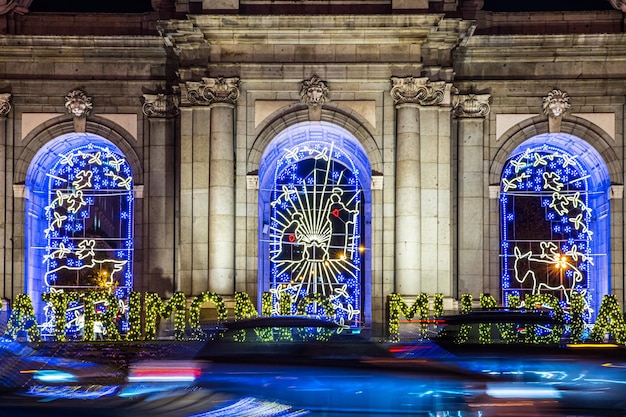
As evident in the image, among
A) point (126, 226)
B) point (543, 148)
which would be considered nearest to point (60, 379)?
point (126, 226)

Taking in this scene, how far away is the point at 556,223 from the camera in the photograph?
35562mm

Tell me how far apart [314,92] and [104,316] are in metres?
8.55

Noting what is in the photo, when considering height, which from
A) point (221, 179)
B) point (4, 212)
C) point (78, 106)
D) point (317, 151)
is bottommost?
point (4, 212)

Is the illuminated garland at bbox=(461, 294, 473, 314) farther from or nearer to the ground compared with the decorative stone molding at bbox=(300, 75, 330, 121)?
nearer to the ground

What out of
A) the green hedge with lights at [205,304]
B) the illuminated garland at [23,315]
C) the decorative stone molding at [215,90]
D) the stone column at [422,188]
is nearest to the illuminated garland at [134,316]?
the green hedge with lights at [205,304]

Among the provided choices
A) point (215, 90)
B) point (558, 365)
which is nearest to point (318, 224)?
point (215, 90)

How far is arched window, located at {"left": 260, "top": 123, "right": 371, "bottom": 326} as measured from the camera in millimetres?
→ 34125

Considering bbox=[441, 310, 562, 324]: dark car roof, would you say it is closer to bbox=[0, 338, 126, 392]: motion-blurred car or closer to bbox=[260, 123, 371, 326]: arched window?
bbox=[0, 338, 126, 392]: motion-blurred car

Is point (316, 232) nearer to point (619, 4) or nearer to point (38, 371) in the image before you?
point (619, 4)

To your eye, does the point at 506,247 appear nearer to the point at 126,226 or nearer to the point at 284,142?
the point at 284,142

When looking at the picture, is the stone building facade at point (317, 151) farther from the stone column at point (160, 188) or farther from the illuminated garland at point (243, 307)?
the illuminated garland at point (243, 307)

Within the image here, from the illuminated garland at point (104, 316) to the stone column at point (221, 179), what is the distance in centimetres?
303

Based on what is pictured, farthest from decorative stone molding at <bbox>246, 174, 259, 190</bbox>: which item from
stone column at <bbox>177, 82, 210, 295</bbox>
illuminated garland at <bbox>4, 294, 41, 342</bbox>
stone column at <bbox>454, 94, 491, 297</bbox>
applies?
illuminated garland at <bbox>4, 294, 41, 342</bbox>

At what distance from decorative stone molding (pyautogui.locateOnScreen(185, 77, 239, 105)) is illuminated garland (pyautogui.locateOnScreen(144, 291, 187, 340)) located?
17.7 feet
